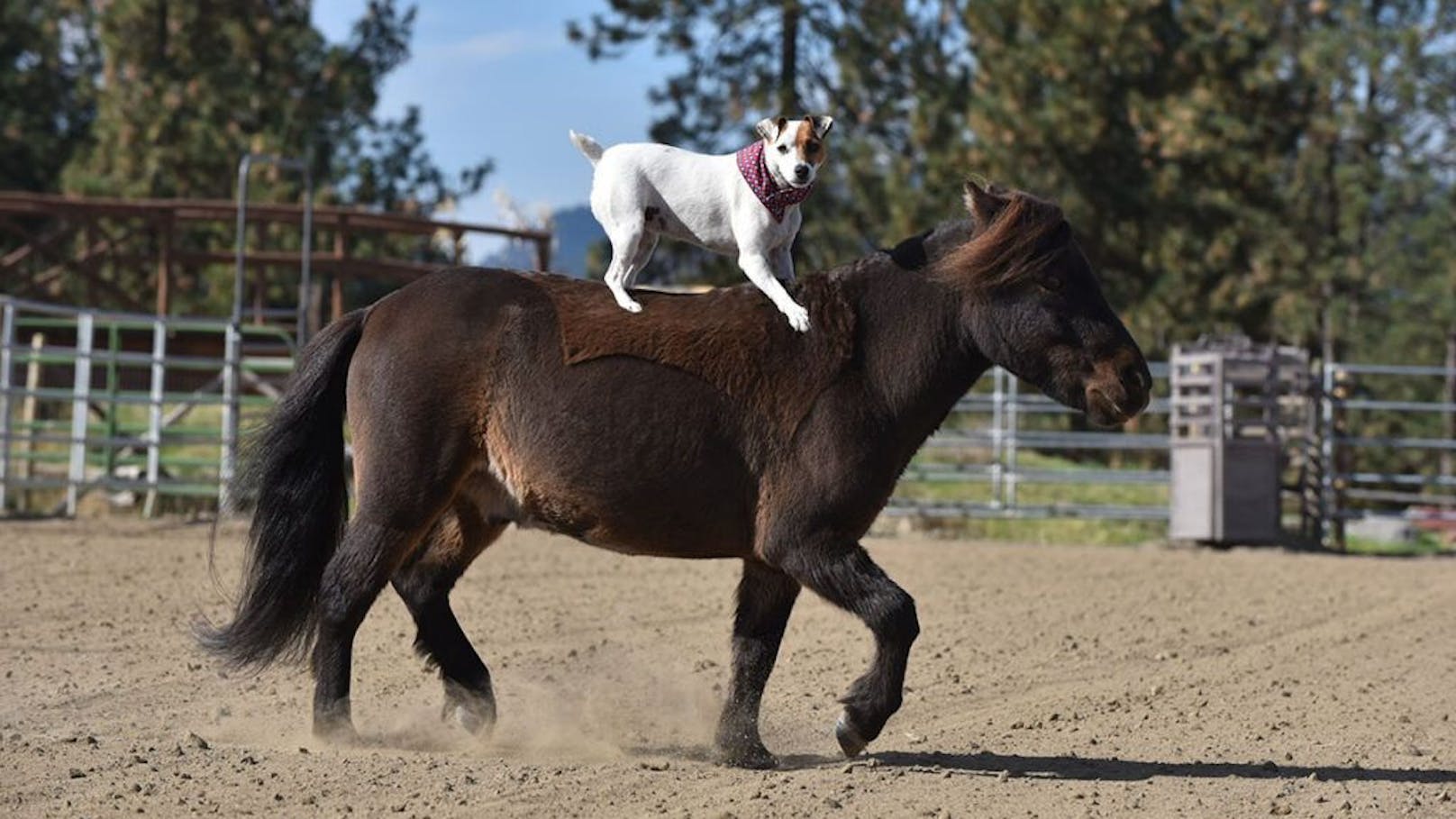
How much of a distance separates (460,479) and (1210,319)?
906 inches

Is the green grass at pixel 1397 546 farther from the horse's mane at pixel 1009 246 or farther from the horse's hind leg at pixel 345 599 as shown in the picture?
the horse's hind leg at pixel 345 599

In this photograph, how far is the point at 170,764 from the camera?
5.90 m

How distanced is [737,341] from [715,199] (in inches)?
20.0

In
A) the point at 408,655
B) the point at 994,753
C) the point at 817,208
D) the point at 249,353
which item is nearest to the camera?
the point at 994,753

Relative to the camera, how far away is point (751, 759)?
6.25 metres

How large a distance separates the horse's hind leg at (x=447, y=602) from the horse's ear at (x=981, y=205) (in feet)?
6.87

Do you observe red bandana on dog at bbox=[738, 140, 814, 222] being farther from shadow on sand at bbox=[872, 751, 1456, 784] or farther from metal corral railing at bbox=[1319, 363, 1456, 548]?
metal corral railing at bbox=[1319, 363, 1456, 548]

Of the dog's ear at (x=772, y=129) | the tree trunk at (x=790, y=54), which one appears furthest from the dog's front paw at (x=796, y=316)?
the tree trunk at (x=790, y=54)

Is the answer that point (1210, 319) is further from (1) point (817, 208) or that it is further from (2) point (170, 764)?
(2) point (170, 764)

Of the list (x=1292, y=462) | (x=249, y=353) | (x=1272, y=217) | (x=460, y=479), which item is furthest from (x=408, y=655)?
(x=1272, y=217)

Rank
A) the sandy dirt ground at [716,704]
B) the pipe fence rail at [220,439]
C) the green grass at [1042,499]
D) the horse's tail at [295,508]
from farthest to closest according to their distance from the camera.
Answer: the green grass at [1042,499] → the pipe fence rail at [220,439] → the horse's tail at [295,508] → the sandy dirt ground at [716,704]

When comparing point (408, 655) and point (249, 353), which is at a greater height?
point (249, 353)

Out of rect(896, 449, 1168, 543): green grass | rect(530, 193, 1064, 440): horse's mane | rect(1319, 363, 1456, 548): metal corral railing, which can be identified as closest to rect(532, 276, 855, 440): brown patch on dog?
rect(530, 193, 1064, 440): horse's mane

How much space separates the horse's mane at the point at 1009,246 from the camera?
20.3 ft
